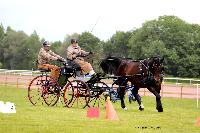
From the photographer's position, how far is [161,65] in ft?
58.7

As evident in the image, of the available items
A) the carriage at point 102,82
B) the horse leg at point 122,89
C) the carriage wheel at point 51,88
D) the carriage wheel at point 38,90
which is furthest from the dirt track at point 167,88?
the carriage wheel at point 51,88

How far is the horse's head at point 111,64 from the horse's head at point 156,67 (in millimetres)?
1658

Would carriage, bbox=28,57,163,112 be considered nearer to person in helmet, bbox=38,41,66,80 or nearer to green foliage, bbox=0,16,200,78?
person in helmet, bbox=38,41,66,80

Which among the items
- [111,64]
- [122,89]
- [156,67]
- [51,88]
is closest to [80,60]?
[51,88]

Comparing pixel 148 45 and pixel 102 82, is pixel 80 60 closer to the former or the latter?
pixel 102 82

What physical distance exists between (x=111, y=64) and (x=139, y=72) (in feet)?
4.77

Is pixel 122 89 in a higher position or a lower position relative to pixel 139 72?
lower

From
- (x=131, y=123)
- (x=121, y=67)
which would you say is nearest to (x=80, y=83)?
(x=121, y=67)

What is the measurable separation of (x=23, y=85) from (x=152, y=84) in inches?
998

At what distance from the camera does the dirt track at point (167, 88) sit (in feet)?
117

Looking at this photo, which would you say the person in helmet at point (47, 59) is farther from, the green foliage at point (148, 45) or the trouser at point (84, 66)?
the green foliage at point (148, 45)

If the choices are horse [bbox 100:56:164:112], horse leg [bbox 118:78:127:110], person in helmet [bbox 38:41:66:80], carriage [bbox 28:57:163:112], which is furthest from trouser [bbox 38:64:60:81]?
horse leg [bbox 118:78:127:110]

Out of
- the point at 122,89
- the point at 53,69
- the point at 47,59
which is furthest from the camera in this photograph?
the point at 122,89

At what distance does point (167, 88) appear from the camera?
40094mm
